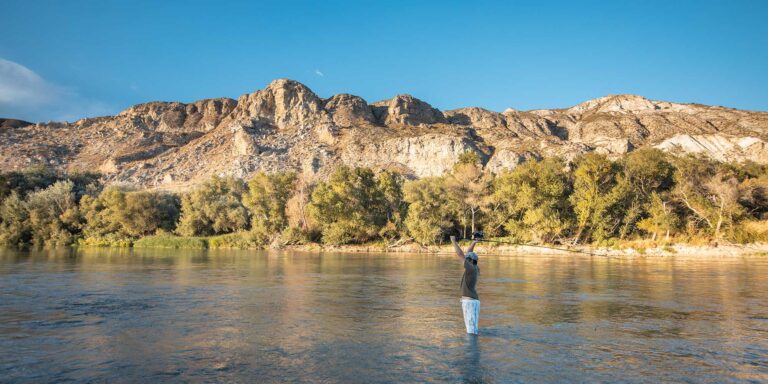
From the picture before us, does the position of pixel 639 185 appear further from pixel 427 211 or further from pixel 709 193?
pixel 427 211

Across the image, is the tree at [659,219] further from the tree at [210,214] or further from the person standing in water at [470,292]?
the tree at [210,214]

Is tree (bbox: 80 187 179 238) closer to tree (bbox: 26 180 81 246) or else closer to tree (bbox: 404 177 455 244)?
tree (bbox: 26 180 81 246)

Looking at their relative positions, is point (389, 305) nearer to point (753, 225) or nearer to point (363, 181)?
point (753, 225)

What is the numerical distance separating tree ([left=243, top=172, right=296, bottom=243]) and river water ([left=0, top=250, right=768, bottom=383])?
50762 millimetres

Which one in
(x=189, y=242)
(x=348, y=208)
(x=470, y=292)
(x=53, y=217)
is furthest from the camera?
(x=53, y=217)

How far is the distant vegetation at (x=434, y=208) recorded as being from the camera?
62562 millimetres

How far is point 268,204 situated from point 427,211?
25.9 meters

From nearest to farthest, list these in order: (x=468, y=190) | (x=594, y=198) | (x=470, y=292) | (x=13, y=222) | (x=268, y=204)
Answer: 1. (x=470, y=292)
2. (x=594, y=198)
3. (x=468, y=190)
4. (x=268, y=204)
5. (x=13, y=222)

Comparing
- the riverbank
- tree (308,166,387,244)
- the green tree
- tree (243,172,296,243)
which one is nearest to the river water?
the riverbank

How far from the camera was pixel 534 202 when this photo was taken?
68438mm

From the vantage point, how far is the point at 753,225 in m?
57.2

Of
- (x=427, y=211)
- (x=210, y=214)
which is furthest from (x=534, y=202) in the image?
(x=210, y=214)

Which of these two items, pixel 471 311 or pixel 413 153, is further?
pixel 413 153

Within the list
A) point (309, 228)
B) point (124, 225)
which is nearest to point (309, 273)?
point (309, 228)
